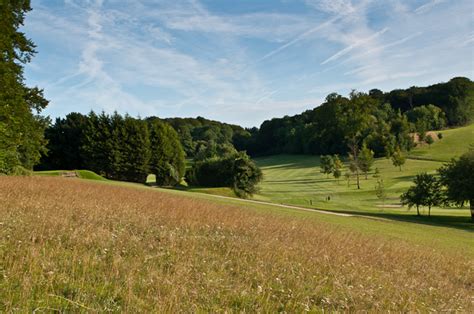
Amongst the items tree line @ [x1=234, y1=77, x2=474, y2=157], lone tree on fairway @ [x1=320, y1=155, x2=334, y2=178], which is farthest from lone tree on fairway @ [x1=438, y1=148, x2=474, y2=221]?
tree line @ [x1=234, y1=77, x2=474, y2=157]

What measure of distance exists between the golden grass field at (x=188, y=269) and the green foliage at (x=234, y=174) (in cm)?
3979

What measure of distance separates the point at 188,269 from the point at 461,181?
34995 millimetres

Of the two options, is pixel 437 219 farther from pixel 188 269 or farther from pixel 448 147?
pixel 448 147

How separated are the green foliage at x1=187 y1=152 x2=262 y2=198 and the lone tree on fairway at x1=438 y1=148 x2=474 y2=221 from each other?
2476cm

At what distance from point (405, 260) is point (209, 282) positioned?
22.4ft

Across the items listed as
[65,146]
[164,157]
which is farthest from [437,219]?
[65,146]

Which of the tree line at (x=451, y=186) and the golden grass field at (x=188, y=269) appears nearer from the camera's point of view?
the golden grass field at (x=188, y=269)

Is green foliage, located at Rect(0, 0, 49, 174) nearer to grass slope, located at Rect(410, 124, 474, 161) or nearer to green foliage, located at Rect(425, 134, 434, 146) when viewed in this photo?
grass slope, located at Rect(410, 124, 474, 161)

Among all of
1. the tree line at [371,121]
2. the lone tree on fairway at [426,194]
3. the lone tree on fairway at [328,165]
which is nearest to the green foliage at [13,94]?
the lone tree on fairway at [426,194]

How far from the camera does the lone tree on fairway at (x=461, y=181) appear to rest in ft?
106

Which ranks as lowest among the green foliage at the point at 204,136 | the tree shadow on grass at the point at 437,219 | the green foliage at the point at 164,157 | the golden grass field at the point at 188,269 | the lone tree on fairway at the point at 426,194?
the tree shadow on grass at the point at 437,219

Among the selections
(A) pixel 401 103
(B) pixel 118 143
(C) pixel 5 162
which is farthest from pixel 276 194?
(A) pixel 401 103

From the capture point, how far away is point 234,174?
52.1 metres

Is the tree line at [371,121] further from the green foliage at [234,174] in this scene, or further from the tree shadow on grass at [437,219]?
the tree shadow on grass at [437,219]
